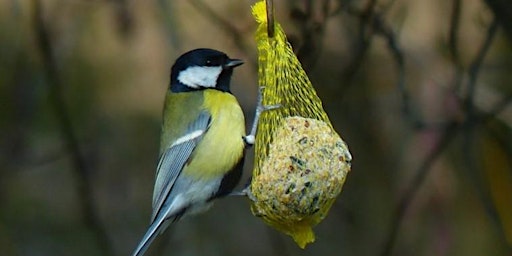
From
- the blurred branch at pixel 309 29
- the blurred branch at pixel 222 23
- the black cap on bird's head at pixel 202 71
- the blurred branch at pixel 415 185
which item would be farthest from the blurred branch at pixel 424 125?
the black cap on bird's head at pixel 202 71

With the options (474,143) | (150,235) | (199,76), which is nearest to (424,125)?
(474,143)

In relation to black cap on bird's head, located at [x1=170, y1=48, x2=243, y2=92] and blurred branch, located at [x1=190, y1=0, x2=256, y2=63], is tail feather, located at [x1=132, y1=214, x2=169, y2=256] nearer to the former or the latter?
black cap on bird's head, located at [x1=170, y1=48, x2=243, y2=92]

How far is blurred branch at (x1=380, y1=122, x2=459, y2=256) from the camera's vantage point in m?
3.89

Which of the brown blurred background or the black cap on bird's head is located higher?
the black cap on bird's head

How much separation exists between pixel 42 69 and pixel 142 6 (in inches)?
18.9

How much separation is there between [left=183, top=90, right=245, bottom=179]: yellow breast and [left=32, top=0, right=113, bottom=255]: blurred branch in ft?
4.57

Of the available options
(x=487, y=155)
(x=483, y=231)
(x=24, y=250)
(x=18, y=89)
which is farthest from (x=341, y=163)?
(x=24, y=250)

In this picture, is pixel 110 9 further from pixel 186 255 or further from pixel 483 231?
pixel 483 231

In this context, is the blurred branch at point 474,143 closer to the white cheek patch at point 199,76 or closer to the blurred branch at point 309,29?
the blurred branch at point 309,29

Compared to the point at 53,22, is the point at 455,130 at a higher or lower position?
lower

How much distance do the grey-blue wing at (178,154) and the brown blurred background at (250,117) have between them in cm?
79

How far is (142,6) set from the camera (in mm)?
4109

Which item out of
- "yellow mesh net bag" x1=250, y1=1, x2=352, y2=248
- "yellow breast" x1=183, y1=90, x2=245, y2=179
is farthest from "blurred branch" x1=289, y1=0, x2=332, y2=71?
"yellow mesh net bag" x1=250, y1=1, x2=352, y2=248

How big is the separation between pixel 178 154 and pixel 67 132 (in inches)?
56.2
